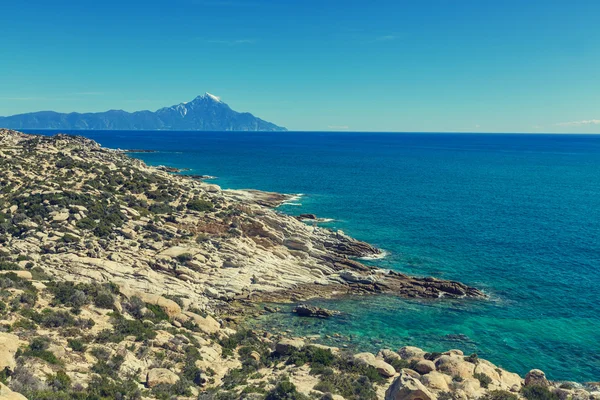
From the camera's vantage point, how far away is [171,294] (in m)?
→ 41.2

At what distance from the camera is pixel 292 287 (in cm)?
5153

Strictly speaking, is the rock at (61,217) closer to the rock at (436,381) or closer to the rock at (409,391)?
Answer: the rock at (409,391)

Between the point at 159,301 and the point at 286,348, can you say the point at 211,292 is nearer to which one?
the point at 159,301

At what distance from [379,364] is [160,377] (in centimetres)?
1415

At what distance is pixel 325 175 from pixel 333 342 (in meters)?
117

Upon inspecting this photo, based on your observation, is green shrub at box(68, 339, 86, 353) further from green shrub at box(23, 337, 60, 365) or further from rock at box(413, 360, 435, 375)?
rock at box(413, 360, 435, 375)

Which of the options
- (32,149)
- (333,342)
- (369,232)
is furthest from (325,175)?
(333,342)

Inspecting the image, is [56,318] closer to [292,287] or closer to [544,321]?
[292,287]

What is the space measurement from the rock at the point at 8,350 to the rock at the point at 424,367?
2398cm

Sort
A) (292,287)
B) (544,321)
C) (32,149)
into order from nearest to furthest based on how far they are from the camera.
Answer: (544,321)
(292,287)
(32,149)

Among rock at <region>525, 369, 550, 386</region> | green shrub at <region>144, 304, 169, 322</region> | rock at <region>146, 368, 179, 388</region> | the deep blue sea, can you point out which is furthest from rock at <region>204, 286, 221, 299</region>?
rock at <region>525, 369, 550, 386</region>

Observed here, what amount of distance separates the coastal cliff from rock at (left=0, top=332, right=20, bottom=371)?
0.08m

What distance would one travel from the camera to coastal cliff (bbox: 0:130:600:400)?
23.9 m

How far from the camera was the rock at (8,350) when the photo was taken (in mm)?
20141
